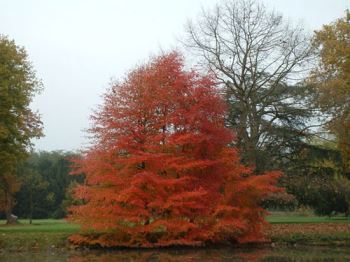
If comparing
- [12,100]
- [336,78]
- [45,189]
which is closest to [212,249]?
[336,78]

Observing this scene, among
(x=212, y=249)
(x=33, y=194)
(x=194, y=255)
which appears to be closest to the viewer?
(x=194, y=255)

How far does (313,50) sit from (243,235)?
14946 mm

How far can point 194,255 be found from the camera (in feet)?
79.4

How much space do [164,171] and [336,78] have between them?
1285 cm

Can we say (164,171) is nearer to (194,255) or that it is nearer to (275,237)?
(194,255)

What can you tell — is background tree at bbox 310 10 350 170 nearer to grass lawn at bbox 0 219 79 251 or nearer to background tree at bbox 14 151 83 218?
grass lawn at bbox 0 219 79 251

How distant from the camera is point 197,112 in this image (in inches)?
1071

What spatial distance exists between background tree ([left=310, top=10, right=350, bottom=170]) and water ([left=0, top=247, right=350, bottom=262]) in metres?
7.85

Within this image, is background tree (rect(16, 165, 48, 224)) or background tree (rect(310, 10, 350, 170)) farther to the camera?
A: background tree (rect(16, 165, 48, 224))

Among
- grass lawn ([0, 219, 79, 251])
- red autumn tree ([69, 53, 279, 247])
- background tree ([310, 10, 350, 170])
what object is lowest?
grass lawn ([0, 219, 79, 251])

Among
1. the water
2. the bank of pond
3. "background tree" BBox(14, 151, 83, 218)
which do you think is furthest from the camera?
"background tree" BBox(14, 151, 83, 218)

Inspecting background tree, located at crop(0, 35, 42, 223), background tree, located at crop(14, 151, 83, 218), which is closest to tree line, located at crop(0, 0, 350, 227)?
background tree, located at crop(0, 35, 42, 223)

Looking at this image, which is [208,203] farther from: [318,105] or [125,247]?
[318,105]

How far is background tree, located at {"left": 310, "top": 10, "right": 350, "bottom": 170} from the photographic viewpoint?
102 ft
